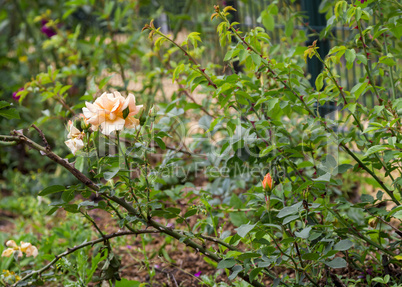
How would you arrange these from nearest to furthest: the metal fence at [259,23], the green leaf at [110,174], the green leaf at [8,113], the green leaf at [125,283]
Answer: the green leaf at [110,174] → the green leaf at [8,113] → the green leaf at [125,283] → the metal fence at [259,23]

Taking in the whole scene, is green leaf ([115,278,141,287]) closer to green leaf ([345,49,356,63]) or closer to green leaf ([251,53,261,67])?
green leaf ([251,53,261,67])

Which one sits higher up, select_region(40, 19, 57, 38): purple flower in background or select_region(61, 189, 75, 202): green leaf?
select_region(40, 19, 57, 38): purple flower in background

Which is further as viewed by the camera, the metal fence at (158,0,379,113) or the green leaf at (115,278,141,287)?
the metal fence at (158,0,379,113)

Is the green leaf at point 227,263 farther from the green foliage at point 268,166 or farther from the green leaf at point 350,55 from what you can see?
the green leaf at point 350,55

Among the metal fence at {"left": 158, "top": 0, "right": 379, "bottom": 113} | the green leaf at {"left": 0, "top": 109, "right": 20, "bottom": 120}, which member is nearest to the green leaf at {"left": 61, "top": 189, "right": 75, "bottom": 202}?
the green leaf at {"left": 0, "top": 109, "right": 20, "bottom": 120}

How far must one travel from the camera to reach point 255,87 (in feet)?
4.40

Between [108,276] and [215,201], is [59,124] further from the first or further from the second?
[108,276]

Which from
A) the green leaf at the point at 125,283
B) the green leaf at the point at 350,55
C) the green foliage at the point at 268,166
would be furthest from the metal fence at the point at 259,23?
the green leaf at the point at 125,283

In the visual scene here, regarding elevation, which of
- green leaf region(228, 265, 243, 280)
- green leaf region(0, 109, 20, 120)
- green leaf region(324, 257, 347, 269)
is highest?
green leaf region(0, 109, 20, 120)

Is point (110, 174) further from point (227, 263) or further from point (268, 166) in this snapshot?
point (268, 166)

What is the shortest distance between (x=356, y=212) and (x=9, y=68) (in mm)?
3956

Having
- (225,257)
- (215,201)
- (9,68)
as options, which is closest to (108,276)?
(225,257)

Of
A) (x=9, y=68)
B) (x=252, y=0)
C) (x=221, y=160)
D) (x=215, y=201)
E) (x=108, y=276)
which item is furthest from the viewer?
(x=9, y=68)

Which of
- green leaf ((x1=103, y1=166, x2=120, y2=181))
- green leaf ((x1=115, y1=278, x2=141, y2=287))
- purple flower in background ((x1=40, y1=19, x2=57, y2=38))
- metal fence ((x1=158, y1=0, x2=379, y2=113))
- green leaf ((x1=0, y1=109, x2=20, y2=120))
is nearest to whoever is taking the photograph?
green leaf ((x1=103, y1=166, x2=120, y2=181))
